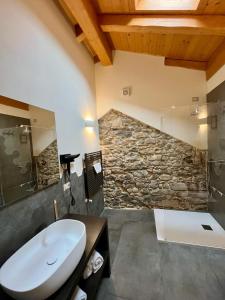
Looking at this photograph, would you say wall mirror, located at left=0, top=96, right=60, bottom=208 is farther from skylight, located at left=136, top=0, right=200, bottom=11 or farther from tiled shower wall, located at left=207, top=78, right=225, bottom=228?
tiled shower wall, located at left=207, top=78, right=225, bottom=228

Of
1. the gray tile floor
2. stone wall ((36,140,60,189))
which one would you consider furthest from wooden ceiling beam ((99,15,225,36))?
the gray tile floor

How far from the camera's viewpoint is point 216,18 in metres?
1.94

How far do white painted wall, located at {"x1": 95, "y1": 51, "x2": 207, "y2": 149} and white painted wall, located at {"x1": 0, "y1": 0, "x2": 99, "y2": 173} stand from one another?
59 centimetres

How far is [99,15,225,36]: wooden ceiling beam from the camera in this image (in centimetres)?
196

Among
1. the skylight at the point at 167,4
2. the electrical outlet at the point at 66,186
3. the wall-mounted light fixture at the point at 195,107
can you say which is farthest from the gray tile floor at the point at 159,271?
the skylight at the point at 167,4

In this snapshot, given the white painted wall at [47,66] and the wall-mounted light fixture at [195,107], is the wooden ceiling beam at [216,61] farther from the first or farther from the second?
the white painted wall at [47,66]

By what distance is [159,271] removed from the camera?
1.91 metres

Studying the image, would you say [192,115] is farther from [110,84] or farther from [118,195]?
[118,195]

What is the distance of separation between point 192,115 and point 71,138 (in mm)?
2258

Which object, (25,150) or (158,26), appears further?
(158,26)

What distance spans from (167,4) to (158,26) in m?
0.22

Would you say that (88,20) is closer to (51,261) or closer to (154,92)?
(154,92)

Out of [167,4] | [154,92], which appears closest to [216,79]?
[154,92]

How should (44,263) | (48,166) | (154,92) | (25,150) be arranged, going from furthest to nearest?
(154,92) → (48,166) → (25,150) → (44,263)
